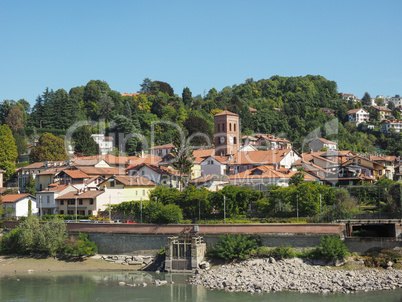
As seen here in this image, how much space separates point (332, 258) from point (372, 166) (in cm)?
2820

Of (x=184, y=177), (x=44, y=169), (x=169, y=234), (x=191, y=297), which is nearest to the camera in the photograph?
(x=191, y=297)

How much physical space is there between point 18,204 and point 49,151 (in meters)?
22.2

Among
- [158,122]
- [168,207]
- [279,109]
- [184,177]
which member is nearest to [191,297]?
[168,207]

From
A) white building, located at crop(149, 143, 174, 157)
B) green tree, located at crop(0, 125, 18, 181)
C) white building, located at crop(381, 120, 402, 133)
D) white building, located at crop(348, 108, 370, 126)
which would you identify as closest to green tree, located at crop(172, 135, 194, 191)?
white building, located at crop(149, 143, 174, 157)

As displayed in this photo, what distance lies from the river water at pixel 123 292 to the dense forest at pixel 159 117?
41879 mm

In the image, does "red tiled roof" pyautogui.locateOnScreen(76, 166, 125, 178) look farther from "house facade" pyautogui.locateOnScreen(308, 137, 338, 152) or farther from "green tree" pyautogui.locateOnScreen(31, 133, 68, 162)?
"house facade" pyautogui.locateOnScreen(308, 137, 338, 152)

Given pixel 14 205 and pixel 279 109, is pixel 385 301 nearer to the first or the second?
pixel 14 205

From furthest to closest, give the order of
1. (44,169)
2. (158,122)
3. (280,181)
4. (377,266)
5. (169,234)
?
1. (158,122)
2. (44,169)
3. (280,181)
4. (169,234)
5. (377,266)

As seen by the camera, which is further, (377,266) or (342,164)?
(342,164)

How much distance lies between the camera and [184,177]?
57938 millimetres

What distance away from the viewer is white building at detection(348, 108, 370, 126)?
128 metres

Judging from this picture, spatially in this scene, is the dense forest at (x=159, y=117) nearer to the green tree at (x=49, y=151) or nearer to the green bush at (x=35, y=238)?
the green tree at (x=49, y=151)

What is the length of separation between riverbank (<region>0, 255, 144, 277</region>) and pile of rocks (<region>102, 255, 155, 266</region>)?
0.37m

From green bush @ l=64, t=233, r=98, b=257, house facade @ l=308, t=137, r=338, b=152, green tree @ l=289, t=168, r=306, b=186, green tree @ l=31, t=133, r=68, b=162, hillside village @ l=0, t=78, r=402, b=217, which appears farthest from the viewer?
house facade @ l=308, t=137, r=338, b=152
